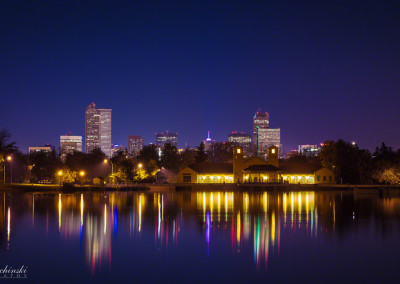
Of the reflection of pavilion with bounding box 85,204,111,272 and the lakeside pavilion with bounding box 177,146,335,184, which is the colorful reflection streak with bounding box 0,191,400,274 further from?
the lakeside pavilion with bounding box 177,146,335,184

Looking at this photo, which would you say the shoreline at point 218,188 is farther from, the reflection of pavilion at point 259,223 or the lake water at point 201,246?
the lake water at point 201,246

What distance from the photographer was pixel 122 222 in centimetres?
3206

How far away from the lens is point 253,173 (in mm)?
82938

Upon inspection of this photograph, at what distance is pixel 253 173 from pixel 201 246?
5986 centimetres

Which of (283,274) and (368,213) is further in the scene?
(368,213)

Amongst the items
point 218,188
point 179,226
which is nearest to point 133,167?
point 218,188

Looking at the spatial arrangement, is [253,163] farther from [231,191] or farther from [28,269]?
[28,269]

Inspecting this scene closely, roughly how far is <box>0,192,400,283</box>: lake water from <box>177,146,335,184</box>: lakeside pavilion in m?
44.9

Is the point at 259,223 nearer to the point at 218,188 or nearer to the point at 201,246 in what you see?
the point at 201,246

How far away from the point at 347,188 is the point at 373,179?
991cm

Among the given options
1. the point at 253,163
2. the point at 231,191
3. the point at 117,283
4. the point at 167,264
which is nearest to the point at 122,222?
the point at 167,264

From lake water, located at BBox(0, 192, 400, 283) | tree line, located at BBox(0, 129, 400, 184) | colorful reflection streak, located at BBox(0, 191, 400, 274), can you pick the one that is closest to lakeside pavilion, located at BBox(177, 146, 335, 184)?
tree line, located at BBox(0, 129, 400, 184)

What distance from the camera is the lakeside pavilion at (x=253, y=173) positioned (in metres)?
82.5

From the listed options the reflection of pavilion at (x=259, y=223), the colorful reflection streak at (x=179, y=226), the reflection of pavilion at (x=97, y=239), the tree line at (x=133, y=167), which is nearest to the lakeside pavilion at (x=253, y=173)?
the tree line at (x=133, y=167)
